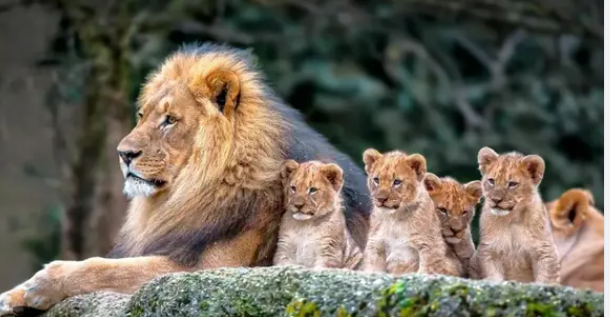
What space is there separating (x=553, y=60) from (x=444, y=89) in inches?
30.2

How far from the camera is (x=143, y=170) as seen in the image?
4.03m

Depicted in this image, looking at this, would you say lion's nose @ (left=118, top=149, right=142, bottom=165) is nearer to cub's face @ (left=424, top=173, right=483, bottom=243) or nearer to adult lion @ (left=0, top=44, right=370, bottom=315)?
adult lion @ (left=0, top=44, right=370, bottom=315)

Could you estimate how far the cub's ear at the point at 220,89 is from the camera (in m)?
4.10

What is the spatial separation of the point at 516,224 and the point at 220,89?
3.39ft

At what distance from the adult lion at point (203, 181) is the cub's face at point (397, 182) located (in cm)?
41

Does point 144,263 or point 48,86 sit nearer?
point 144,263

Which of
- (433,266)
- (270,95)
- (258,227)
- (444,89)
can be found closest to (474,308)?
(433,266)

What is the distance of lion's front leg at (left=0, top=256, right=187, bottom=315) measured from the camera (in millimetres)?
4047

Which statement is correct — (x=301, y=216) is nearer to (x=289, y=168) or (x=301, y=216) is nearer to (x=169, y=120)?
(x=289, y=168)

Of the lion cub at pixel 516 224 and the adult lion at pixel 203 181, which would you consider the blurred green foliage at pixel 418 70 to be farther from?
the lion cub at pixel 516 224

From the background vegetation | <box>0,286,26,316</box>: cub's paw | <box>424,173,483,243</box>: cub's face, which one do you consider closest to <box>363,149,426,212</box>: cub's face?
<box>424,173,483,243</box>: cub's face

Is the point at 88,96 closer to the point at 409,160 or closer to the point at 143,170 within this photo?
the point at 143,170

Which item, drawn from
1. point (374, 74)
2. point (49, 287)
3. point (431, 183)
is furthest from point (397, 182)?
point (374, 74)

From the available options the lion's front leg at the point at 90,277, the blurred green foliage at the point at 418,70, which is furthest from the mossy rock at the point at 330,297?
the blurred green foliage at the point at 418,70
